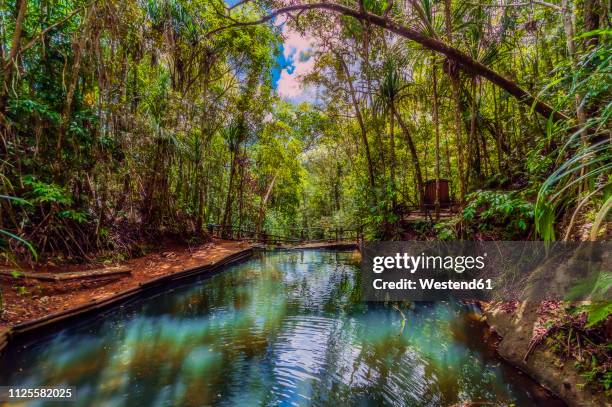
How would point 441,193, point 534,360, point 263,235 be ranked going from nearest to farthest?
1. point 534,360
2. point 441,193
3. point 263,235

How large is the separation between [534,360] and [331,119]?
10.9 m

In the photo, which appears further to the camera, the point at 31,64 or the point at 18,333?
the point at 31,64

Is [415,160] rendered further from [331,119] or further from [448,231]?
[331,119]

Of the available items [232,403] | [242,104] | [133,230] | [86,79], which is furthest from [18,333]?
[242,104]

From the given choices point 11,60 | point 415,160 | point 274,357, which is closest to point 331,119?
point 415,160

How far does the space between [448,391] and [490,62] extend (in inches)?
198

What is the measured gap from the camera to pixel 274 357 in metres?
3.62

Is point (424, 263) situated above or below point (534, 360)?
above

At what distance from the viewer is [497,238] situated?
5020mm

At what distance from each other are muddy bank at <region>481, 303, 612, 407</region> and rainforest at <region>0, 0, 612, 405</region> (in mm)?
22

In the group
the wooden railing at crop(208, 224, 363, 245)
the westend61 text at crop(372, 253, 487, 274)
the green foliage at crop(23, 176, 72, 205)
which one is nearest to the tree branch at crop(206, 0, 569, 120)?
the westend61 text at crop(372, 253, 487, 274)

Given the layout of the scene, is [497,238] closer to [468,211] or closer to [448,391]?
[468,211]

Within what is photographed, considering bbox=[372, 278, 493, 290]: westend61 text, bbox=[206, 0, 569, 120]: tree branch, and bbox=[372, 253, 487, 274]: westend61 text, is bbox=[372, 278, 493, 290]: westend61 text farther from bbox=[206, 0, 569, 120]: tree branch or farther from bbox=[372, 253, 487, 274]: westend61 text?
bbox=[206, 0, 569, 120]: tree branch

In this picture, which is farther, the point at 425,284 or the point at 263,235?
the point at 263,235
